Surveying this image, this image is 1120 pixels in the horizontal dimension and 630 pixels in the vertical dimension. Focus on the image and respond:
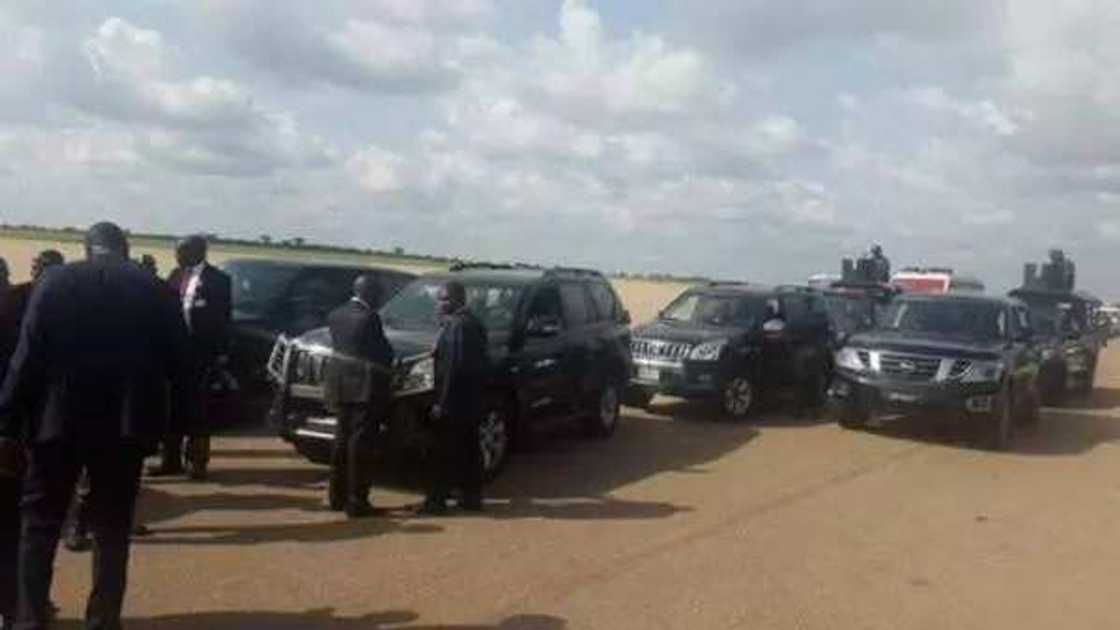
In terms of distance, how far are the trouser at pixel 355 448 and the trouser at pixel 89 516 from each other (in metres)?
3.06

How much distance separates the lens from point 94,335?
17.3 feet

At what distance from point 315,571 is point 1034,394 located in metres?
11.9

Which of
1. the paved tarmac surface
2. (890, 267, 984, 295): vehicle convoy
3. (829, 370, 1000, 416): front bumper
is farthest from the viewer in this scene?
(890, 267, 984, 295): vehicle convoy

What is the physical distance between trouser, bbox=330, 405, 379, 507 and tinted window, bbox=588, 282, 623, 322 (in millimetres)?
4652

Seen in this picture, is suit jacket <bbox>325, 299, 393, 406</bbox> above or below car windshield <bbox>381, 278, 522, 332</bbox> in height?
below

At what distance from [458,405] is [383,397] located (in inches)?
23.1

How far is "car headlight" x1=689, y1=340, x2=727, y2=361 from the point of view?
1483cm

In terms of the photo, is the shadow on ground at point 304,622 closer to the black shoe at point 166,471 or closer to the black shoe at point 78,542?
the black shoe at point 78,542

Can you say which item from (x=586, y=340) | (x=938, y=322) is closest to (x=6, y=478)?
(x=586, y=340)

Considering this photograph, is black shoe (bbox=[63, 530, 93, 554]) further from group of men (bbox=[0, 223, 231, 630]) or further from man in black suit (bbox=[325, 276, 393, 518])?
man in black suit (bbox=[325, 276, 393, 518])

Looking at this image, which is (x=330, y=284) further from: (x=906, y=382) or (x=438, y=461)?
(x=906, y=382)

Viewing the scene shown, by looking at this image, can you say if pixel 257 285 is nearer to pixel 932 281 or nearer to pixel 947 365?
pixel 947 365

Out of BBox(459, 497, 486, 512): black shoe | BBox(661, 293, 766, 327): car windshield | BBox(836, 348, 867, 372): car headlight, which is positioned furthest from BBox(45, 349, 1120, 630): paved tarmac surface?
BBox(661, 293, 766, 327): car windshield

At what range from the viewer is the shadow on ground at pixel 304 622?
5.94 m
